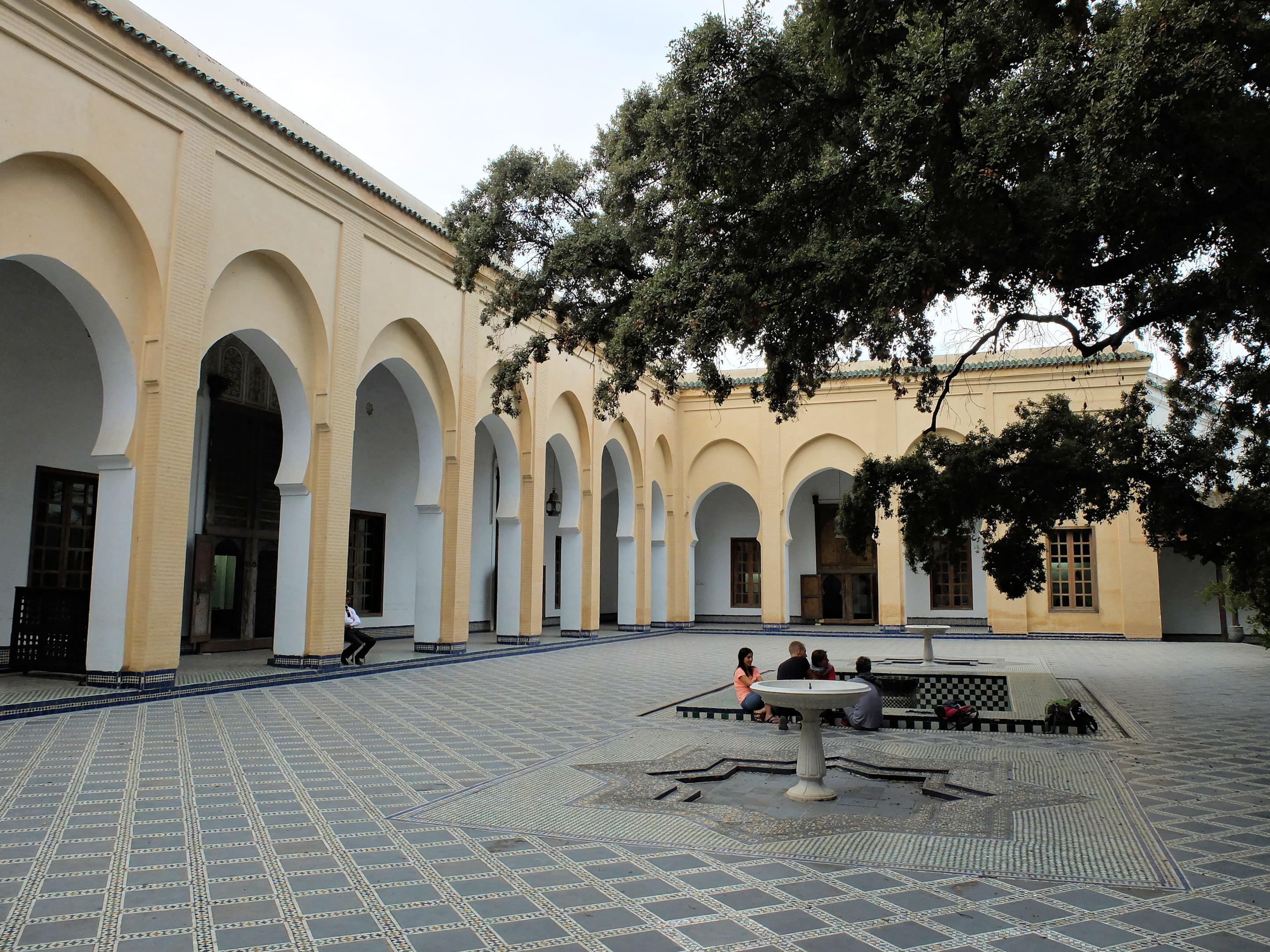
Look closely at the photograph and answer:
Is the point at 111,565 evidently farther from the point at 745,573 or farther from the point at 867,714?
the point at 745,573

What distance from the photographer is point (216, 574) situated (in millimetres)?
14344

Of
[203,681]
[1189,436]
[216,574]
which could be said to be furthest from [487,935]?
[216,574]

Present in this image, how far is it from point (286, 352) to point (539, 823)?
857cm

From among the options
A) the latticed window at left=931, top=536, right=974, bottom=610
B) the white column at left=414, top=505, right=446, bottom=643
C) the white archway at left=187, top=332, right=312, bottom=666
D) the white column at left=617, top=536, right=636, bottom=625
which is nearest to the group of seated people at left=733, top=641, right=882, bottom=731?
the white archway at left=187, top=332, right=312, bottom=666

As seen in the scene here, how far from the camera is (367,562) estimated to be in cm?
1764

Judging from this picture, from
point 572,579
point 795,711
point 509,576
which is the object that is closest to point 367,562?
point 509,576

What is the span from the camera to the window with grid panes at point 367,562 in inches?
677

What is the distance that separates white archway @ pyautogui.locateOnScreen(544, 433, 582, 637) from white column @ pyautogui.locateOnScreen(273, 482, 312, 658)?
24.4 ft

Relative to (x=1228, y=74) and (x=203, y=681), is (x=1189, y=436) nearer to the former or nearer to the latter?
(x=1228, y=74)

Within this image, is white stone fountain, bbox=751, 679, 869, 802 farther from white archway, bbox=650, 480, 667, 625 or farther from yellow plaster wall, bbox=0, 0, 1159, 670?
white archway, bbox=650, 480, 667, 625

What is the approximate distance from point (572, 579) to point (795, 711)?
10990mm

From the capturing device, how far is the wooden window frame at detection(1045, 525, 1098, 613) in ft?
69.8

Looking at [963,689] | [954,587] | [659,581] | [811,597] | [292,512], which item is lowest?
[963,689]

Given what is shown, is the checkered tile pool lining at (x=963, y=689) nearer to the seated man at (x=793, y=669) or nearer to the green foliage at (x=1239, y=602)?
the seated man at (x=793, y=669)
